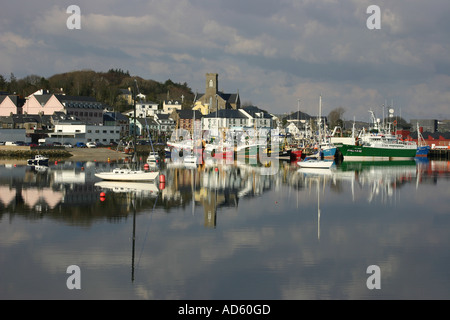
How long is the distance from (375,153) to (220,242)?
72.9 m

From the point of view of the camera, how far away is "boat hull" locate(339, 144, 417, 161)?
8888cm

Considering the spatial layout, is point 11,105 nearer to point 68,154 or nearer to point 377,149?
point 68,154

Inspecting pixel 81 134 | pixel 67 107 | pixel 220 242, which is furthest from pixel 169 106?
pixel 220 242

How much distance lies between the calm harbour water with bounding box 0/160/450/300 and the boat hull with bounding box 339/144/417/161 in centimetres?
4663

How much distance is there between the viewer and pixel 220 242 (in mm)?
23047

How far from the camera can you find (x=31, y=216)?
28156mm

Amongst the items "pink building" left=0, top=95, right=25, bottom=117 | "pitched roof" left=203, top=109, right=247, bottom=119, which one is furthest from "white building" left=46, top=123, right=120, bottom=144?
"pitched roof" left=203, top=109, right=247, bottom=119

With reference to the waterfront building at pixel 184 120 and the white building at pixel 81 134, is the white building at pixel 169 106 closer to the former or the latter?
the waterfront building at pixel 184 120

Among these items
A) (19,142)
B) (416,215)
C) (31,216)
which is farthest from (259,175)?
(19,142)

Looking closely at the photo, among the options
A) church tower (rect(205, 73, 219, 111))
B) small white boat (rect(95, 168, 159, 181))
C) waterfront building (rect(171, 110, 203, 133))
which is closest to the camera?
small white boat (rect(95, 168, 159, 181))

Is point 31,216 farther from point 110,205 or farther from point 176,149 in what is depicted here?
point 176,149

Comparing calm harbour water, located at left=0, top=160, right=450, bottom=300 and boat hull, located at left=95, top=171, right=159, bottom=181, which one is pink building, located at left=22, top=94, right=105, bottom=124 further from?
calm harbour water, located at left=0, top=160, right=450, bottom=300

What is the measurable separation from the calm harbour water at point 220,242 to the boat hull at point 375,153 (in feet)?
153

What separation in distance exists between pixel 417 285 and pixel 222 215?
14.2m
